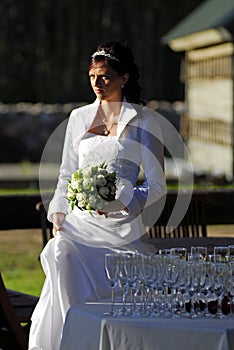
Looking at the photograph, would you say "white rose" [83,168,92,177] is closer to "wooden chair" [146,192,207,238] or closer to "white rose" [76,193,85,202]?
"white rose" [76,193,85,202]

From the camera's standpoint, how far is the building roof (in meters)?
24.6

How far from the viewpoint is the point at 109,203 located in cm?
574

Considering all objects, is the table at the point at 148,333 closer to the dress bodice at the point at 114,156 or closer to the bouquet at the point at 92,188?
the bouquet at the point at 92,188

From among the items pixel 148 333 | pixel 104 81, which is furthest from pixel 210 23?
pixel 148 333

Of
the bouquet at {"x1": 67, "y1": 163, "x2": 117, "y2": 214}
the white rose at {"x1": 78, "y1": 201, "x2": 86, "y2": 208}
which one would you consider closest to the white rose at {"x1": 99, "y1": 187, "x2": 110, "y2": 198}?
the bouquet at {"x1": 67, "y1": 163, "x2": 117, "y2": 214}

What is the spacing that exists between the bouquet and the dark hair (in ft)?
2.45

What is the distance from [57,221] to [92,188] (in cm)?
48

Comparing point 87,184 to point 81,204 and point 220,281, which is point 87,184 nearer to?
point 81,204

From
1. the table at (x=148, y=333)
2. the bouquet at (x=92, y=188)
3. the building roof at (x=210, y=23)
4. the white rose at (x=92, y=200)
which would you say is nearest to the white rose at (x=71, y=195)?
the bouquet at (x=92, y=188)

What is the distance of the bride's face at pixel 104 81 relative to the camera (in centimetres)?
616

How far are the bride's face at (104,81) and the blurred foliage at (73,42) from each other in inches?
1528

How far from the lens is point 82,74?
152ft

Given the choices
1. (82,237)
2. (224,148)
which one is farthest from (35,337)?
(224,148)

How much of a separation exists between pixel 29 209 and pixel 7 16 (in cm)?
4001
